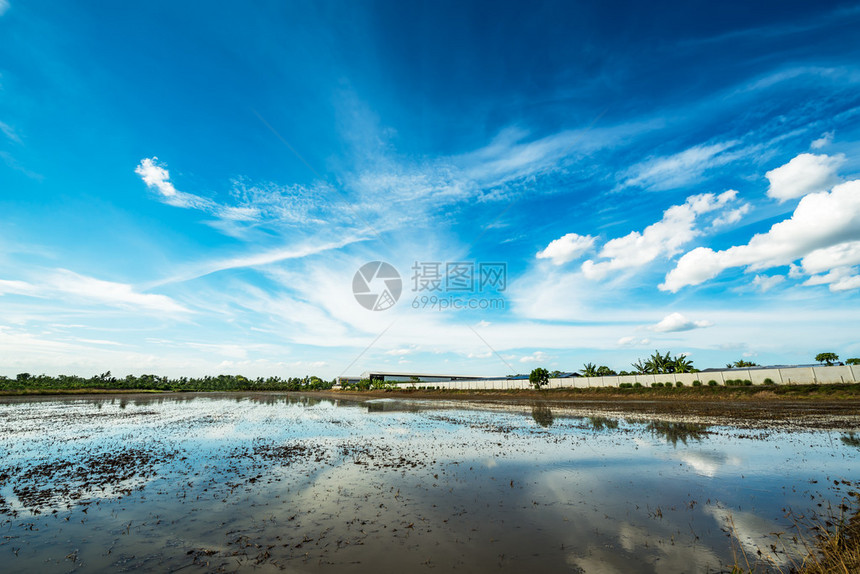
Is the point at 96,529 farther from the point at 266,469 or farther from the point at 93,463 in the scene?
the point at 93,463

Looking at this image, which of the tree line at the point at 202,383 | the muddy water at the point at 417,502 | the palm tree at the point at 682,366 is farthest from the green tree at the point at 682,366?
the tree line at the point at 202,383

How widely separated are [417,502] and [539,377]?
79.3m

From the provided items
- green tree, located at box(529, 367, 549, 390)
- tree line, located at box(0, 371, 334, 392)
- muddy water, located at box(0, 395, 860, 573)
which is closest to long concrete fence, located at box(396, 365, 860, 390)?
green tree, located at box(529, 367, 549, 390)

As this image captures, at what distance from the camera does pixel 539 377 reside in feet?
283

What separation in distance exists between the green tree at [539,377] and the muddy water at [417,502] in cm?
6172

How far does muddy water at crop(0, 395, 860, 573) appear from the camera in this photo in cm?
889

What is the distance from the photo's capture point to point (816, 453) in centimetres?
1862

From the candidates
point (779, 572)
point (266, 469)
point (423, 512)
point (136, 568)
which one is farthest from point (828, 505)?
point (266, 469)

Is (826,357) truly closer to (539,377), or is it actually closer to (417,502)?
(539,377)

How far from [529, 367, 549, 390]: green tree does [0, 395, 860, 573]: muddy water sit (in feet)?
202

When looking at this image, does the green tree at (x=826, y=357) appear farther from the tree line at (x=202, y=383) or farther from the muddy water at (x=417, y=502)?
the tree line at (x=202, y=383)

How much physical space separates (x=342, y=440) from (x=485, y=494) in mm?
16208

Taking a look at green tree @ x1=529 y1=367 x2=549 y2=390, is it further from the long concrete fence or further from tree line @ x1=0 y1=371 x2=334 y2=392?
tree line @ x1=0 y1=371 x2=334 y2=392

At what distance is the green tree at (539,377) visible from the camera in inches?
3383
